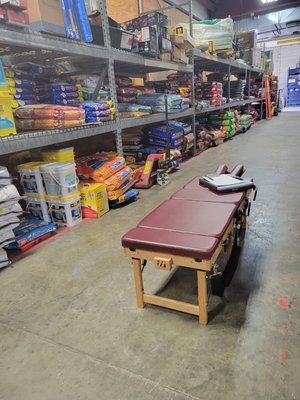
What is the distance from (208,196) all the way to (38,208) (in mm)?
1569

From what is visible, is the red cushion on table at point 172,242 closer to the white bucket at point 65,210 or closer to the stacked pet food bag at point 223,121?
the white bucket at point 65,210

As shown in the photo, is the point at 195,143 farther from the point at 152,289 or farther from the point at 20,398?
the point at 20,398

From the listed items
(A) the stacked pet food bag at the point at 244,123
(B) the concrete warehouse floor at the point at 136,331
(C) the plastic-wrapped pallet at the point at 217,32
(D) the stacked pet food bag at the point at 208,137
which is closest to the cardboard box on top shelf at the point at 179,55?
(C) the plastic-wrapped pallet at the point at 217,32

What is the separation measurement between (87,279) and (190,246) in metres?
0.87

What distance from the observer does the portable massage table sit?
1278 millimetres

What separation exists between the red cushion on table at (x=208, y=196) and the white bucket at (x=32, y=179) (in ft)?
4.11

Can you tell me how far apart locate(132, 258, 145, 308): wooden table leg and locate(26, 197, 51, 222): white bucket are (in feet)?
4.60

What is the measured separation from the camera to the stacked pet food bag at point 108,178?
2894 millimetres

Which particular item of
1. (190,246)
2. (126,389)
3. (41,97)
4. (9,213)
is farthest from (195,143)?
(126,389)

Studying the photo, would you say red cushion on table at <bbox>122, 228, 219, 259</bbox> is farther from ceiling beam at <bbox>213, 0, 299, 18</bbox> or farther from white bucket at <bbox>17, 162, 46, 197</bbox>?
ceiling beam at <bbox>213, 0, 299, 18</bbox>

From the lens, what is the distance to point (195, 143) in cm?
560

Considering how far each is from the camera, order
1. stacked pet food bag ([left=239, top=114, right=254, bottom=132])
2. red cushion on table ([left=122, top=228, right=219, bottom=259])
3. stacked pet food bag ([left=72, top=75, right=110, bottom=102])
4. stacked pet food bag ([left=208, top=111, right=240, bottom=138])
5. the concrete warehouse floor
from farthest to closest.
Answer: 1. stacked pet food bag ([left=239, top=114, right=254, bottom=132])
2. stacked pet food bag ([left=208, top=111, right=240, bottom=138])
3. stacked pet food bag ([left=72, top=75, right=110, bottom=102])
4. red cushion on table ([left=122, top=228, right=219, bottom=259])
5. the concrete warehouse floor

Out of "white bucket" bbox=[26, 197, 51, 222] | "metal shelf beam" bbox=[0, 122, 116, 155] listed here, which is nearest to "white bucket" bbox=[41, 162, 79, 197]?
"white bucket" bbox=[26, 197, 51, 222]

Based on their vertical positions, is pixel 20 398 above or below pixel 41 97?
below
